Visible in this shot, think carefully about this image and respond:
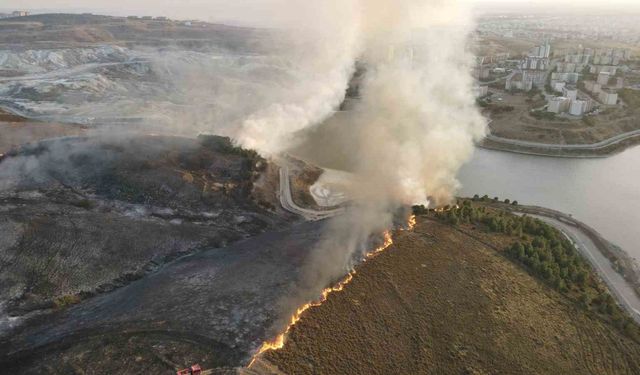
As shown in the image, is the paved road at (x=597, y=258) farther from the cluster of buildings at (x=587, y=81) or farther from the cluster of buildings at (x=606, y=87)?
the cluster of buildings at (x=606, y=87)

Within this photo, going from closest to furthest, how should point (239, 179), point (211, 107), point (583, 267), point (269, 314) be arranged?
point (269, 314)
point (583, 267)
point (239, 179)
point (211, 107)

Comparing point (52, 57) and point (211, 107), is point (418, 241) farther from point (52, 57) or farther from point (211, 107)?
point (52, 57)

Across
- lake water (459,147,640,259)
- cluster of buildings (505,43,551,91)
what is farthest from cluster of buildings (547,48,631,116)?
lake water (459,147,640,259)

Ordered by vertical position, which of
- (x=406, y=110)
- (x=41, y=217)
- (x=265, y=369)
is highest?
(x=406, y=110)

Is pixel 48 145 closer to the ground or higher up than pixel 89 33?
closer to the ground

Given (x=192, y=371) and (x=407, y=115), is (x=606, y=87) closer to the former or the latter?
(x=407, y=115)

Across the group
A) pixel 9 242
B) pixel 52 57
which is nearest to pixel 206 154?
pixel 9 242
